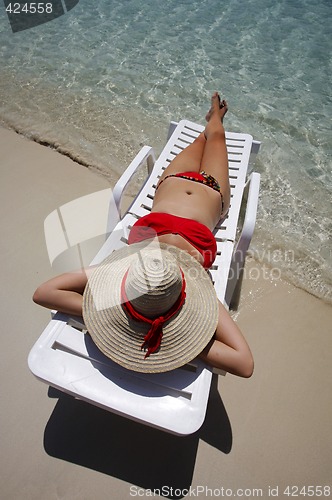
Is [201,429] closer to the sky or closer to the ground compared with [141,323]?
closer to the ground

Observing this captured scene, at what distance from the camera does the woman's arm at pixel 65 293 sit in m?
2.14

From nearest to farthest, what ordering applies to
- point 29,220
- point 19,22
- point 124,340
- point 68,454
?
point 124,340 < point 68,454 < point 29,220 < point 19,22

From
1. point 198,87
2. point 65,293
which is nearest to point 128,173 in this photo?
point 65,293

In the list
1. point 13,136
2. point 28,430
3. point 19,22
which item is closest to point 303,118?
point 13,136

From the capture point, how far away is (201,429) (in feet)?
7.70

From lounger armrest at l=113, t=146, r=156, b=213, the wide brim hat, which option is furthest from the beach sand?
lounger armrest at l=113, t=146, r=156, b=213

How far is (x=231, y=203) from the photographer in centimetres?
302

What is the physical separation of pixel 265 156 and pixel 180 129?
3.77 feet

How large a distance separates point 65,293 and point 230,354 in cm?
98

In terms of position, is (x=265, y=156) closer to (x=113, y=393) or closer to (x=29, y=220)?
(x=29, y=220)

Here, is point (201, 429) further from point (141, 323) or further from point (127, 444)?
point (141, 323)

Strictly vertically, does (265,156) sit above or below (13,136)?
below

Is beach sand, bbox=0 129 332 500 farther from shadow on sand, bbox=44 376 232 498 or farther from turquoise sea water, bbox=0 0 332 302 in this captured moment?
turquoise sea water, bbox=0 0 332 302

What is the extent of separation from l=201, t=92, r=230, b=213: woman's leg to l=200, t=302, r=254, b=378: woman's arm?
1124 mm
